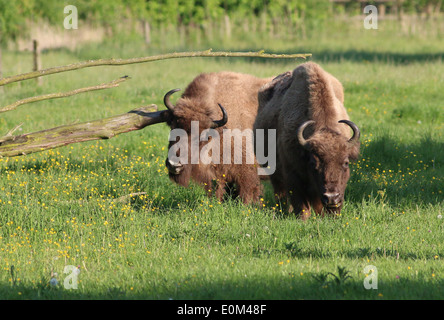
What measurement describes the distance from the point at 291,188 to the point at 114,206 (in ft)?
8.38

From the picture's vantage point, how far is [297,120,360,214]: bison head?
757cm

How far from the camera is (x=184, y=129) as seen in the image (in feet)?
28.2

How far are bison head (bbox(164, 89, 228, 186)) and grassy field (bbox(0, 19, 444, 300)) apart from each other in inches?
17.9

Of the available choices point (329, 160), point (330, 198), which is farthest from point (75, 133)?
point (330, 198)

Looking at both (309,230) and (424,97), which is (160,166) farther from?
(424,97)

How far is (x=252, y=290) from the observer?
17.1 feet

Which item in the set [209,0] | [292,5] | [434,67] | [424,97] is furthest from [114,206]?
[292,5]

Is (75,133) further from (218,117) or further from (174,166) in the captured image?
(218,117)

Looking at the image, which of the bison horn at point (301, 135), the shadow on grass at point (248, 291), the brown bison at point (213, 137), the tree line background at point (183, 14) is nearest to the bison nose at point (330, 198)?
the bison horn at point (301, 135)

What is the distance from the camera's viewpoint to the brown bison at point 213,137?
8.58m

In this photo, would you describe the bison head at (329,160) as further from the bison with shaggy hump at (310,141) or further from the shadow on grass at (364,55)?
the shadow on grass at (364,55)

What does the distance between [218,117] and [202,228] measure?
2244 mm

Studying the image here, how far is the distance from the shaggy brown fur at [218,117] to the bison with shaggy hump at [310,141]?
424 millimetres

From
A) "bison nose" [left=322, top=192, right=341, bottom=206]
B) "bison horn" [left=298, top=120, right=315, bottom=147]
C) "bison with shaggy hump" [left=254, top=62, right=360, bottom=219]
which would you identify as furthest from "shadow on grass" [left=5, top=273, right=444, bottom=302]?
"bison horn" [left=298, top=120, right=315, bottom=147]
